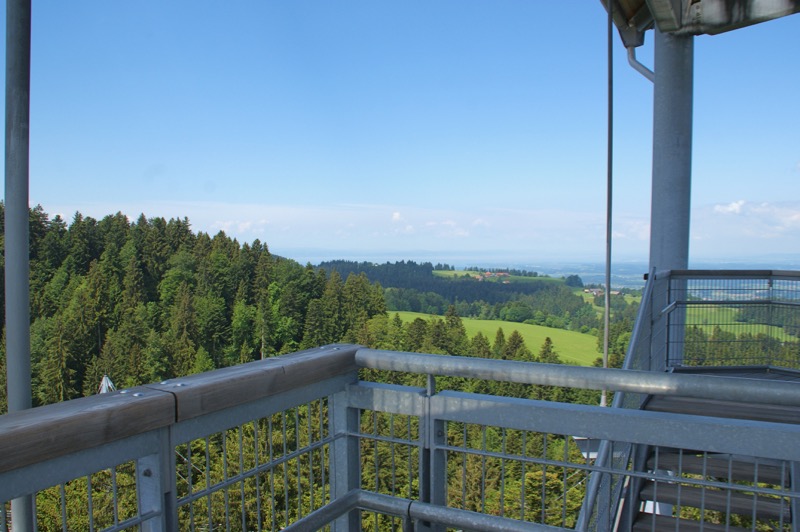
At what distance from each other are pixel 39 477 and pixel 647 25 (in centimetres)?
871

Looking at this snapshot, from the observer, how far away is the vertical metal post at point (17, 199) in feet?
8.07

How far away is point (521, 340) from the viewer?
61.2 meters

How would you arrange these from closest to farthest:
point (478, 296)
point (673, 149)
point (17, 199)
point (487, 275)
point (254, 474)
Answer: point (254, 474), point (17, 199), point (673, 149), point (487, 275), point (478, 296)

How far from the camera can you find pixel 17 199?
99.6 inches

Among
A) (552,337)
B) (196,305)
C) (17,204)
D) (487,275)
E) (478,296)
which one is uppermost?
(17,204)

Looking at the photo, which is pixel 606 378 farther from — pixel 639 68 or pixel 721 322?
pixel 639 68

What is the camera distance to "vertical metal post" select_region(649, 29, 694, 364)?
6.36 meters

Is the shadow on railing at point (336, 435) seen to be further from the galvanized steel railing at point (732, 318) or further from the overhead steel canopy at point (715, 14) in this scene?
the overhead steel canopy at point (715, 14)

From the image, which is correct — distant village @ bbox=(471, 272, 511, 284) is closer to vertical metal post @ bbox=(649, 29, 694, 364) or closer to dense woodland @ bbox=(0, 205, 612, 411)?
dense woodland @ bbox=(0, 205, 612, 411)

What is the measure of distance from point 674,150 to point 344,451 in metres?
5.84

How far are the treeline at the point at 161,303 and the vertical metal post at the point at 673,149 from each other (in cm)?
6100

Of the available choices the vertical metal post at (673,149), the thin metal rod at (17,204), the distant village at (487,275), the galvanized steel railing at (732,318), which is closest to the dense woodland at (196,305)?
the distant village at (487,275)

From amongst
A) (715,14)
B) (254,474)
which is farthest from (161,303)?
(254,474)

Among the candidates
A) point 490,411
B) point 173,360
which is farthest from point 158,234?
point 490,411
